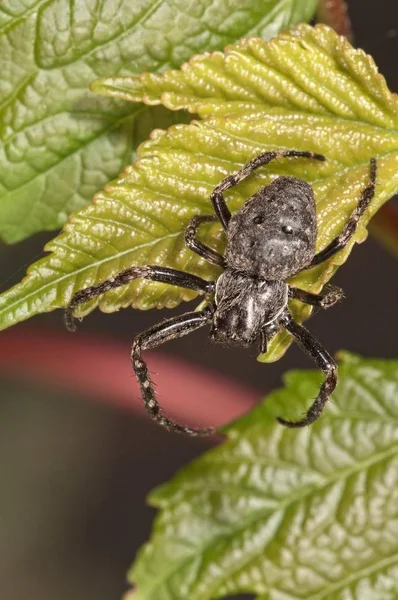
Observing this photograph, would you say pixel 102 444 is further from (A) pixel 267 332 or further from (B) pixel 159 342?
(A) pixel 267 332

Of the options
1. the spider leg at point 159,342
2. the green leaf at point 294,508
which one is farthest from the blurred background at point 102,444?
the green leaf at point 294,508

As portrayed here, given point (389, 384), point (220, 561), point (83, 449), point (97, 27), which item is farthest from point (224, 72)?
point (83, 449)

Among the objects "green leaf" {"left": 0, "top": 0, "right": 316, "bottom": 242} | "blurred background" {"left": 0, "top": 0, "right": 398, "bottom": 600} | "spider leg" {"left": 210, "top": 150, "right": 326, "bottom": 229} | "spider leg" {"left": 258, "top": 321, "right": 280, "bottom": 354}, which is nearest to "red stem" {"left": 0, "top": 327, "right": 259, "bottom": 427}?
"blurred background" {"left": 0, "top": 0, "right": 398, "bottom": 600}

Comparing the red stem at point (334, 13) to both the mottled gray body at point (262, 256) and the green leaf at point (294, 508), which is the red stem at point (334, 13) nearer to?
the mottled gray body at point (262, 256)

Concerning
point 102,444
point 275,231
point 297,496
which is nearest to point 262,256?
point 275,231

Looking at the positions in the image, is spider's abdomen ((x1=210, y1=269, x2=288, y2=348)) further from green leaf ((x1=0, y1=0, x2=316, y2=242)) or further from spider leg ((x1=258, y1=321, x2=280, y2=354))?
green leaf ((x1=0, y1=0, x2=316, y2=242))
